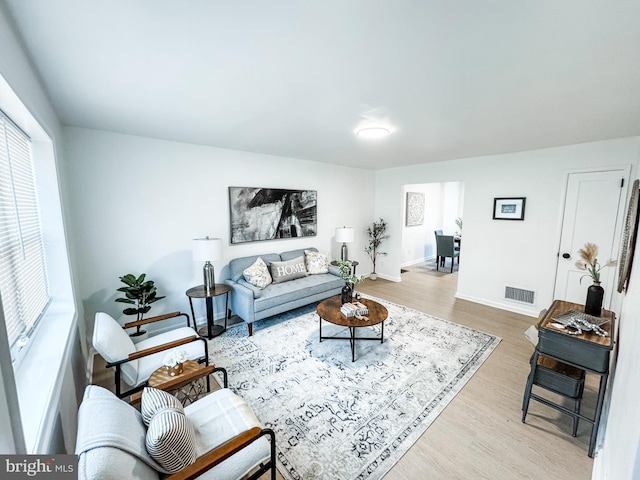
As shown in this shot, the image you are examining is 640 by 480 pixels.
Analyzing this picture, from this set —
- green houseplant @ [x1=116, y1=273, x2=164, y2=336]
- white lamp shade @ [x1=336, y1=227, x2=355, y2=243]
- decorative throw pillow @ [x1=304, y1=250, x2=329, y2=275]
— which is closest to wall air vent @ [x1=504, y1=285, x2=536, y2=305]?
Answer: white lamp shade @ [x1=336, y1=227, x2=355, y2=243]

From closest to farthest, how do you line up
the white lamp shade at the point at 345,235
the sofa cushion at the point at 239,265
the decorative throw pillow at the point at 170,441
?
1. the decorative throw pillow at the point at 170,441
2. the sofa cushion at the point at 239,265
3. the white lamp shade at the point at 345,235

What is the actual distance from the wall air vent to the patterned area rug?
1166 mm

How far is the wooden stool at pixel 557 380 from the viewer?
175cm

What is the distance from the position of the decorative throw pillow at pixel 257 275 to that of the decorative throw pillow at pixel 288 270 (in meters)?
0.15

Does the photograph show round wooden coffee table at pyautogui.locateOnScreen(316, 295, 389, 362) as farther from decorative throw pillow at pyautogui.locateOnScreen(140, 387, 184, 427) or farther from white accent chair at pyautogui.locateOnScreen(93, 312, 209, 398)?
decorative throw pillow at pyautogui.locateOnScreen(140, 387, 184, 427)

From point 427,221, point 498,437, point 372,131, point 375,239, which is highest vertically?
point 372,131

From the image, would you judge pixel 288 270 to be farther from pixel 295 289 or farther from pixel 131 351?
pixel 131 351

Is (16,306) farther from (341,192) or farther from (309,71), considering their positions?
(341,192)

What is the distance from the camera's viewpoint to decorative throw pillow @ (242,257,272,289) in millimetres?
3467

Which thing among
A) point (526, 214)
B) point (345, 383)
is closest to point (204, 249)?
point (345, 383)

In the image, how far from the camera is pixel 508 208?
386 cm

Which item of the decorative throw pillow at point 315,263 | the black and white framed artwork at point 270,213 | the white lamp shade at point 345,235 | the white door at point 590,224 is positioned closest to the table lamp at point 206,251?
the black and white framed artwork at point 270,213

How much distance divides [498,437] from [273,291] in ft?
8.61

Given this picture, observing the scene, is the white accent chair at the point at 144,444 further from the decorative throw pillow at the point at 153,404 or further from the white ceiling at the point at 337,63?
the white ceiling at the point at 337,63
